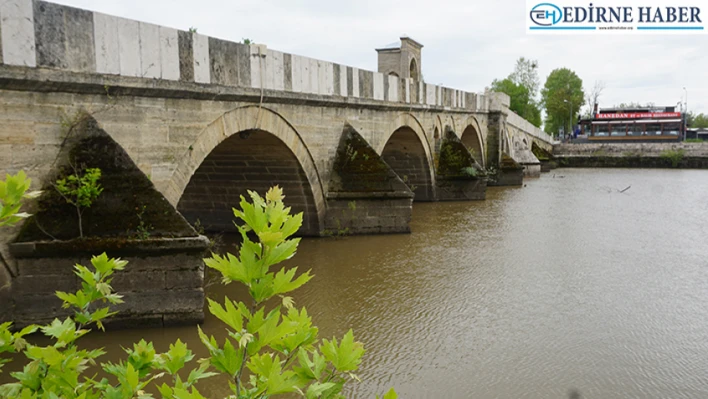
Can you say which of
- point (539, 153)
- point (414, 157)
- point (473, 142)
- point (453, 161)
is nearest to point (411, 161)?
point (414, 157)

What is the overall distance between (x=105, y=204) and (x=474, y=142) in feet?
52.8

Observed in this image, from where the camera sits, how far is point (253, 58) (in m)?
7.38

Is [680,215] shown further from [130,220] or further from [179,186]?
[130,220]

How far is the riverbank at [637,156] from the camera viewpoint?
30656 millimetres

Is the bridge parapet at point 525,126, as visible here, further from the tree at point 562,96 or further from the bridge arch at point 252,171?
the tree at point 562,96

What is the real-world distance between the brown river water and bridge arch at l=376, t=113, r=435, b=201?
9.41 ft

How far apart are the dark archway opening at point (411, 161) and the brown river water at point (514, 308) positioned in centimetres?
310

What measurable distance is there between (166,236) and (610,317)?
4.37m

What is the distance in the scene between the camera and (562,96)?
53.3m

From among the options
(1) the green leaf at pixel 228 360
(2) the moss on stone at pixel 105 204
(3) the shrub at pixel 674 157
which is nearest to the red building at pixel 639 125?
(3) the shrub at pixel 674 157

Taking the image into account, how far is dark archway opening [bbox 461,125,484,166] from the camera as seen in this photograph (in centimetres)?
1912

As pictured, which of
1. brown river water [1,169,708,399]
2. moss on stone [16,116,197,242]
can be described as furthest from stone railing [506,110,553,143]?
moss on stone [16,116,197,242]

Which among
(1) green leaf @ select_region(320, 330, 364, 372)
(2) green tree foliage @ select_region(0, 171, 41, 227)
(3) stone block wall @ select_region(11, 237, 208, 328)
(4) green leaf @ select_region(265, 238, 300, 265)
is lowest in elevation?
(3) stone block wall @ select_region(11, 237, 208, 328)

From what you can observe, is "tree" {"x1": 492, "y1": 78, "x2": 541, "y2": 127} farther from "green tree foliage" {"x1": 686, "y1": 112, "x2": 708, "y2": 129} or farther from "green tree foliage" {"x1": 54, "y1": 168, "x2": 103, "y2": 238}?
"green tree foliage" {"x1": 54, "y1": 168, "x2": 103, "y2": 238}
